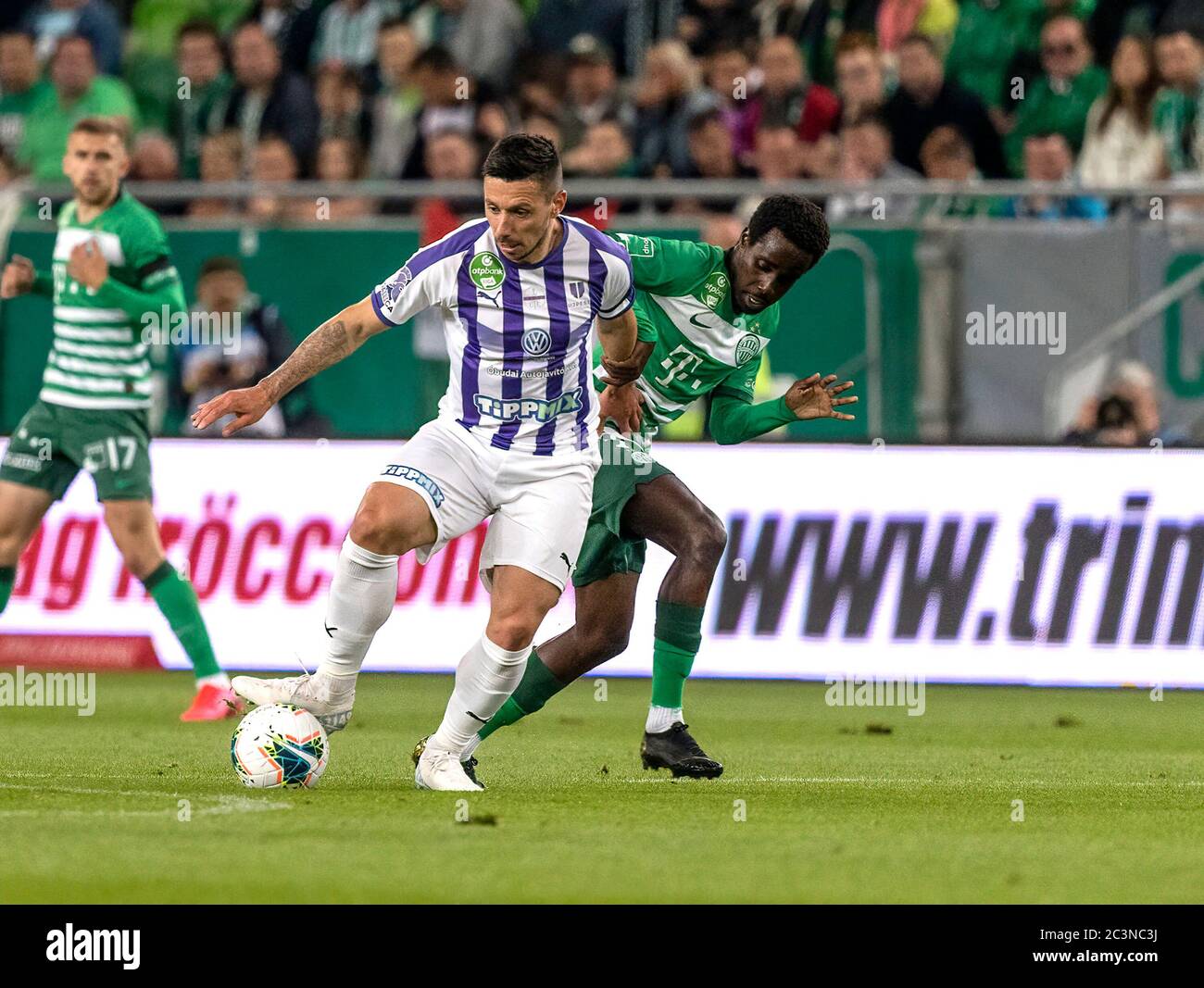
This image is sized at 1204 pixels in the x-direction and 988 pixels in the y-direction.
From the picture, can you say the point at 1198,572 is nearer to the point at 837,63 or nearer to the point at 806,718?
the point at 806,718

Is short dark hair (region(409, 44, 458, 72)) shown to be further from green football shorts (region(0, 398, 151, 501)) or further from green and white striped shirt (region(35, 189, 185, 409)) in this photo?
green football shorts (region(0, 398, 151, 501))

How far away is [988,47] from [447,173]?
3973 millimetres

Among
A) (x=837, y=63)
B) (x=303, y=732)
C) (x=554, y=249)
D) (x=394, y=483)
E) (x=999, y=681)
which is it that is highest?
(x=837, y=63)

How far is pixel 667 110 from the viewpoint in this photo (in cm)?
1541

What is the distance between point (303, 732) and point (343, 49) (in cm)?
1071

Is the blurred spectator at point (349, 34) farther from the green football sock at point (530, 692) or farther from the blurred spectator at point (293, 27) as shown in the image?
the green football sock at point (530, 692)

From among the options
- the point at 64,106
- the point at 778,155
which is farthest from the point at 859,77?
the point at 64,106

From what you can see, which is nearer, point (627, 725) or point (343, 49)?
point (627, 725)

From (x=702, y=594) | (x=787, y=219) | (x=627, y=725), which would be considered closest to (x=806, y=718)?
(x=627, y=725)

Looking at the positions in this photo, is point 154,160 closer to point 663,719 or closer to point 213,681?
point 213,681

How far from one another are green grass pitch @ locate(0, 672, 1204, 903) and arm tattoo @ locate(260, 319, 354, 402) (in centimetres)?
136

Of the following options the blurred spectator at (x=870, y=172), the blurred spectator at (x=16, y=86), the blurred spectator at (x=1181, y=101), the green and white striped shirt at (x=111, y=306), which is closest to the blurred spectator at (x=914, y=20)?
the blurred spectator at (x=870, y=172)

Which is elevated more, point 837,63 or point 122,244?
point 837,63

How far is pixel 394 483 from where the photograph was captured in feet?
23.2
